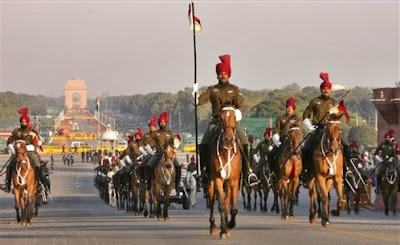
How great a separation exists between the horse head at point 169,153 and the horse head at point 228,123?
996 cm

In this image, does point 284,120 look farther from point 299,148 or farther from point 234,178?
point 234,178

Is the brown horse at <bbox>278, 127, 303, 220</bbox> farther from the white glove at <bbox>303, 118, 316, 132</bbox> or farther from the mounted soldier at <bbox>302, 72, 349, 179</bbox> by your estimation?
the white glove at <bbox>303, 118, 316, 132</bbox>

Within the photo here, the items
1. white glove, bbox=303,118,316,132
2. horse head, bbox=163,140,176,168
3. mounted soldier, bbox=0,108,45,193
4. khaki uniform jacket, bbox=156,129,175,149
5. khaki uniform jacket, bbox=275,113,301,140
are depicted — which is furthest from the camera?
khaki uniform jacket, bbox=156,129,175,149

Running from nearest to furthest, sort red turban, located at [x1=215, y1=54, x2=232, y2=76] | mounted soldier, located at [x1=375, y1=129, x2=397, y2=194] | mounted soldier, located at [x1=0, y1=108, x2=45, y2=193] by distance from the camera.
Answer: red turban, located at [x1=215, y1=54, x2=232, y2=76] < mounted soldier, located at [x1=0, y1=108, x2=45, y2=193] < mounted soldier, located at [x1=375, y1=129, x2=397, y2=194]

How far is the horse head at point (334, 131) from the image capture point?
2852 centimetres

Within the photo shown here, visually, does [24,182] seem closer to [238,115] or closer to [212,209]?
[212,209]

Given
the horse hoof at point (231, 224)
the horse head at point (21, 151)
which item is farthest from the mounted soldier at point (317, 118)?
the horse head at point (21, 151)

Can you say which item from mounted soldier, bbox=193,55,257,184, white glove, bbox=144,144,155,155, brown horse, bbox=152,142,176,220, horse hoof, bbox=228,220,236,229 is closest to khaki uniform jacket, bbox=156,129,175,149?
white glove, bbox=144,144,155,155

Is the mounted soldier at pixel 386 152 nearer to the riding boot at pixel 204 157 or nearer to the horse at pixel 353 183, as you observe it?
the horse at pixel 353 183

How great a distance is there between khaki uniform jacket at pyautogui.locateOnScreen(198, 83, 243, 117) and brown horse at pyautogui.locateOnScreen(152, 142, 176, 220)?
9424 millimetres

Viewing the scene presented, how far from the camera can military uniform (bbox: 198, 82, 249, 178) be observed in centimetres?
2575

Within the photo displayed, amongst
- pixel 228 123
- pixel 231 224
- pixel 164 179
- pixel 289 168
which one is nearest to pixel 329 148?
pixel 231 224

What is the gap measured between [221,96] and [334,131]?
362 cm

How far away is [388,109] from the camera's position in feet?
163
